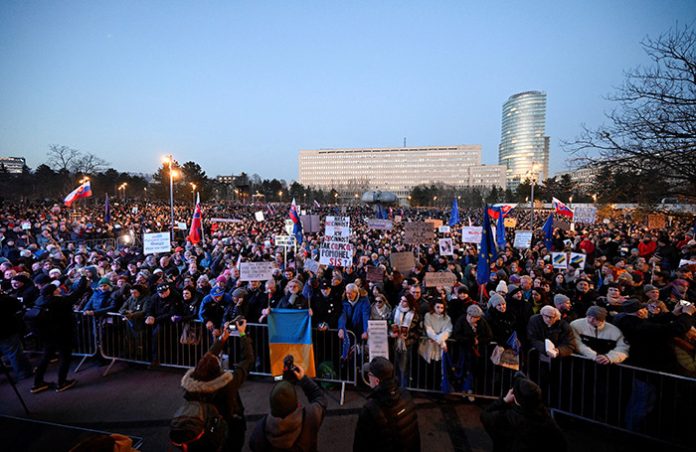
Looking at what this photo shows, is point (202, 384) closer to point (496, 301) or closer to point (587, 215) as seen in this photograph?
point (496, 301)

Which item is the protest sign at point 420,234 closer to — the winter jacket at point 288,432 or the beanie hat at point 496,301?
the beanie hat at point 496,301

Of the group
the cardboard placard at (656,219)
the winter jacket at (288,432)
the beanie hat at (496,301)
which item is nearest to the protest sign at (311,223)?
the cardboard placard at (656,219)

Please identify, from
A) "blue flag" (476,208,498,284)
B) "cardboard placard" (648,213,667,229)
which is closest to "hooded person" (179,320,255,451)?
"blue flag" (476,208,498,284)

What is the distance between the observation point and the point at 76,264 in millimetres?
10266

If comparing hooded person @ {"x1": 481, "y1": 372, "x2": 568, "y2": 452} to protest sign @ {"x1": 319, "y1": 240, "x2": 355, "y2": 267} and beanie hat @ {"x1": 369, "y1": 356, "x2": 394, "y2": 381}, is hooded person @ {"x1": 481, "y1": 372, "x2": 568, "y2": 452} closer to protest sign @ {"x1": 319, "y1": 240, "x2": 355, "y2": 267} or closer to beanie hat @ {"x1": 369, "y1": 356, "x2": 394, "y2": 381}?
beanie hat @ {"x1": 369, "y1": 356, "x2": 394, "y2": 381}

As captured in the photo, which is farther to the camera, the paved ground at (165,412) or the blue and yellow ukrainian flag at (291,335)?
the blue and yellow ukrainian flag at (291,335)

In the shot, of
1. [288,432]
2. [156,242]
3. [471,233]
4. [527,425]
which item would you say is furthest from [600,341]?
[156,242]

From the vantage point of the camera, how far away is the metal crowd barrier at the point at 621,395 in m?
3.75

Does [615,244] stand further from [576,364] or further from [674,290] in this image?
[576,364]

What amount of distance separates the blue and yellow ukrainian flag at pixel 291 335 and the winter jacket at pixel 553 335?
122 inches

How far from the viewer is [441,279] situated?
Result: 7352 millimetres

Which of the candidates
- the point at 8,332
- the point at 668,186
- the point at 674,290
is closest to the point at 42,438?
the point at 8,332

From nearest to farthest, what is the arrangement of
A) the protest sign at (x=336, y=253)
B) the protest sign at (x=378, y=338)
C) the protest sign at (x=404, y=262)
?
1. the protest sign at (x=378, y=338)
2. the protest sign at (x=336, y=253)
3. the protest sign at (x=404, y=262)

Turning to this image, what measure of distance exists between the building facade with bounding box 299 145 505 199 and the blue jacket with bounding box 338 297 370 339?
135 m
